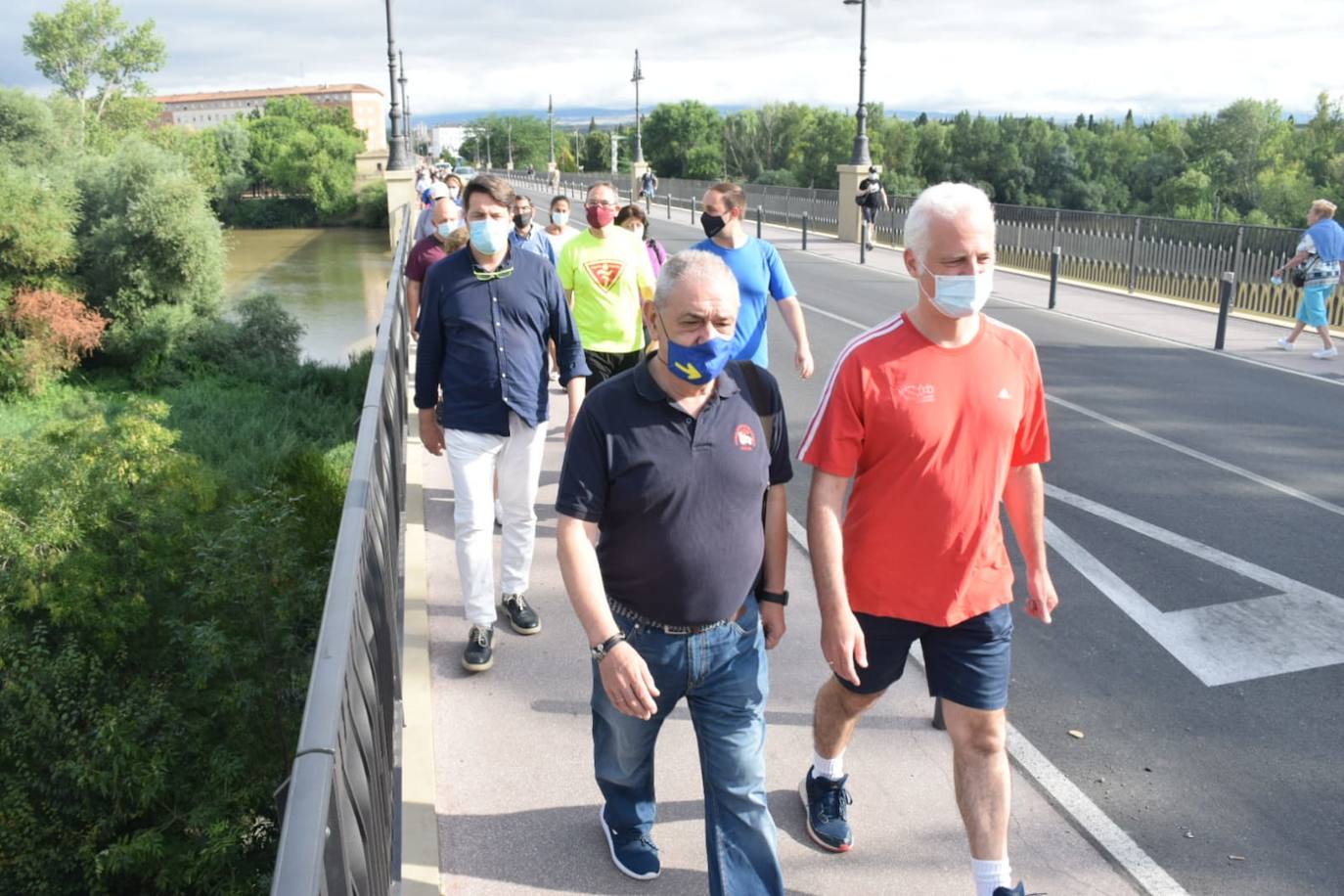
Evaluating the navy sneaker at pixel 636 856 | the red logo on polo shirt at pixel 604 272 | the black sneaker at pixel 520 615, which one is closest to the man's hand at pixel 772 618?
the navy sneaker at pixel 636 856

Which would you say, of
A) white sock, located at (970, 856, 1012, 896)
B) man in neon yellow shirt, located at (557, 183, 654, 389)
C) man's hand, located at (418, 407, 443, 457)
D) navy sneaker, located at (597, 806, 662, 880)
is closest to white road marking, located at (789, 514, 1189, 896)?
white sock, located at (970, 856, 1012, 896)

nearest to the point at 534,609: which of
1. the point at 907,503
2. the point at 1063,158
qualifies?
the point at 907,503

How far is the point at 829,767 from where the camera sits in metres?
3.79

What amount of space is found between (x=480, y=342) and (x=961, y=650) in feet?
8.78

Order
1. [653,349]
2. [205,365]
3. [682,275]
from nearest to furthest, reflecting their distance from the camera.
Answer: [682,275]
[653,349]
[205,365]

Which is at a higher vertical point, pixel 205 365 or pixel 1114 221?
pixel 1114 221

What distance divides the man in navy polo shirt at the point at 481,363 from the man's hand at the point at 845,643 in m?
2.17

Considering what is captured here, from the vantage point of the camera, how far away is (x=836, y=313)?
17547 millimetres

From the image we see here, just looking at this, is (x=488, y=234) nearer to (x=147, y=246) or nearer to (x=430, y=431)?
(x=430, y=431)

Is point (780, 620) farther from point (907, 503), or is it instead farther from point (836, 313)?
point (836, 313)

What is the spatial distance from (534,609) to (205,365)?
113ft


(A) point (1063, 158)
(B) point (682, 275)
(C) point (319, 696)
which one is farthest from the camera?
(A) point (1063, 158)

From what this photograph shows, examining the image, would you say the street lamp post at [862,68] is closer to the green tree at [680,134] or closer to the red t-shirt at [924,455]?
the red t-shirt at [924,455]

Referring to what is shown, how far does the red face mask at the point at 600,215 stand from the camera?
23.3ft
